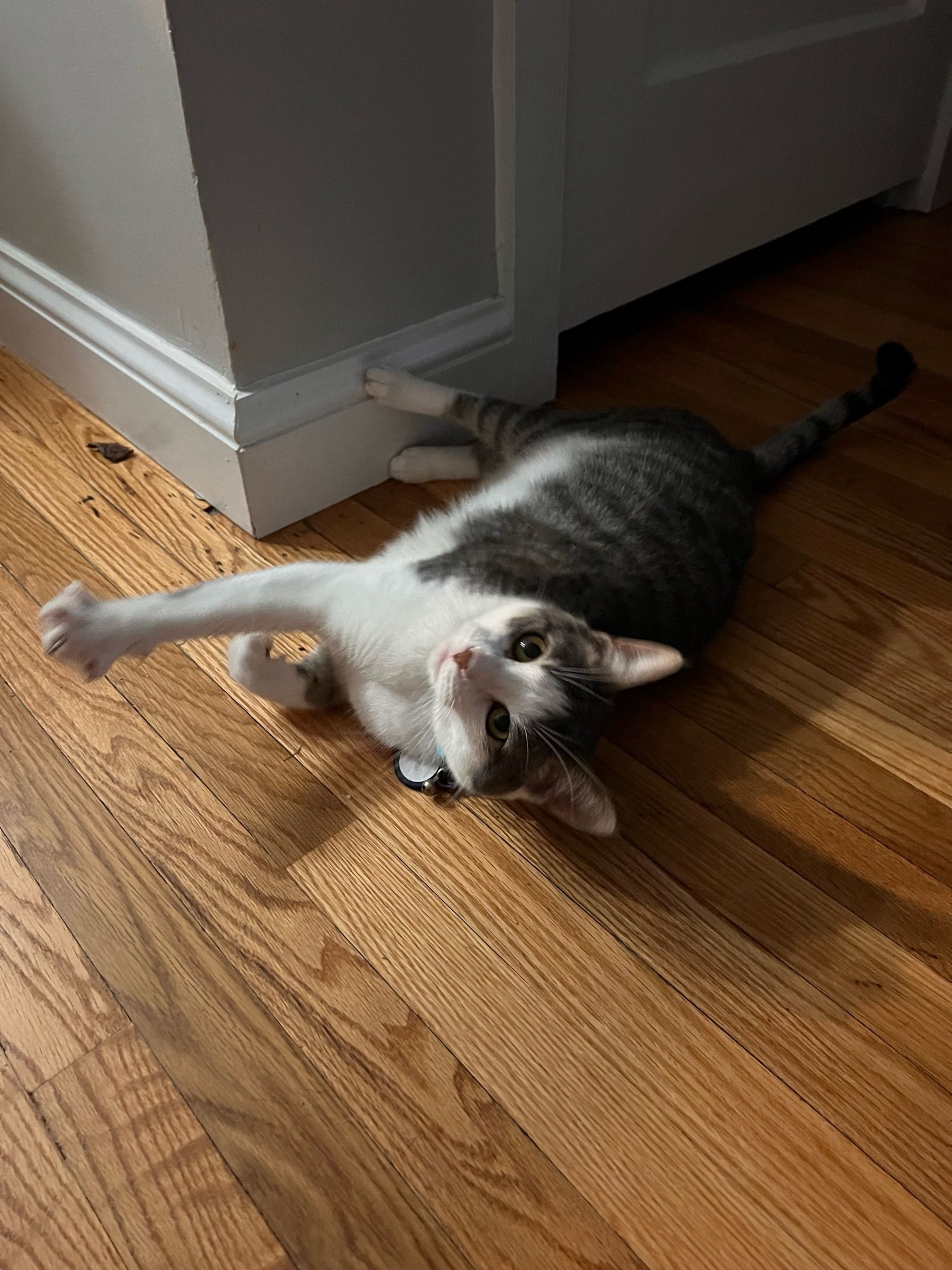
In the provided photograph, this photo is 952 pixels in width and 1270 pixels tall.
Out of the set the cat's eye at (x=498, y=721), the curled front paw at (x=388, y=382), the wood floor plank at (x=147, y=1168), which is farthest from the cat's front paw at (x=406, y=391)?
the wood floor plank at (x=147, y=1168)

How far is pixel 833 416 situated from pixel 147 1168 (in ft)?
4.78

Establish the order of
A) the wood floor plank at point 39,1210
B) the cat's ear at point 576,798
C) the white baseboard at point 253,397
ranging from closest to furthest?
the wood floor plank at point 39,1210 < the cat's ear at point 576,798 < the white baseboard at point 253,397

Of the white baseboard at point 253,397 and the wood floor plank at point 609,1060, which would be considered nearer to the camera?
the wood floor plank at point 609,1060

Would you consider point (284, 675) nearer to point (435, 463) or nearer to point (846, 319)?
point (435, 463)

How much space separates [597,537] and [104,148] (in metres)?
0.85

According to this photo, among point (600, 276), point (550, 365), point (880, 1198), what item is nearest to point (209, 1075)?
point (880, 1198)

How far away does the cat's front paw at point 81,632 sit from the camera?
0.94 meters

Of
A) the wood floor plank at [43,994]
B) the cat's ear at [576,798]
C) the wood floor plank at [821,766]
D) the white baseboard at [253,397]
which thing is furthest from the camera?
the white baseboard at [253,397]

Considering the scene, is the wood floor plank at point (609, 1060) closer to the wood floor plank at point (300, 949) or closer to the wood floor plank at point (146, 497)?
the wood floor plank at point (300, 949)

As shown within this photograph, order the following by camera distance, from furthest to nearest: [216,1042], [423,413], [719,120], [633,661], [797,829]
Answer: [719,120]
[423,413]
[797,829]
[633,661]
[216,1042]

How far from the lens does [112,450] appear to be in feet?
5.00

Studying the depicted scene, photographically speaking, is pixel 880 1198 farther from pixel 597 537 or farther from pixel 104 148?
pixel 104 148

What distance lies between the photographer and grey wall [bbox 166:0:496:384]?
3.45 ft

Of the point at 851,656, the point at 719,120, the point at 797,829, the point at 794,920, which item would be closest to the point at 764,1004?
the point at 794,920
